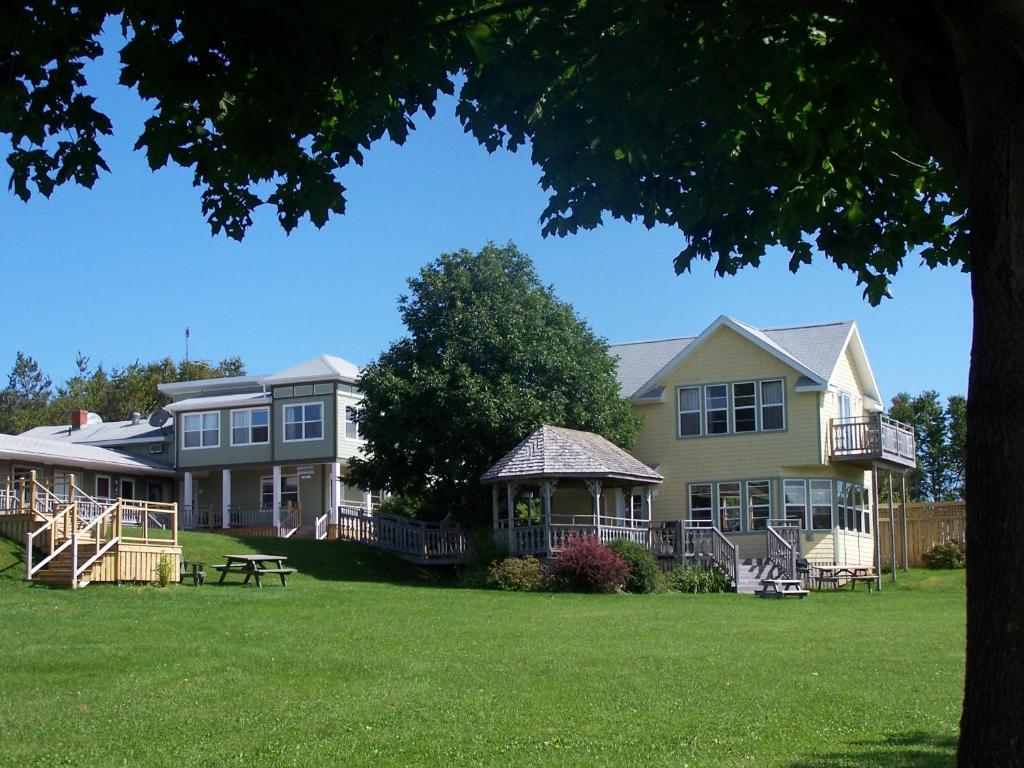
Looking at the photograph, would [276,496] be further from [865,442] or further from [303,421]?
[865,442]

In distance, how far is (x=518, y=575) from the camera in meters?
30.4

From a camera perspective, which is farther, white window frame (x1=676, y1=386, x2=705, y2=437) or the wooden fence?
the wooden fence

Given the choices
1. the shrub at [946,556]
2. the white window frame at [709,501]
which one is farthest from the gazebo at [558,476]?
the shrub at [946,556]

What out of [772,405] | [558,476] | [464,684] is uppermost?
[772,405]

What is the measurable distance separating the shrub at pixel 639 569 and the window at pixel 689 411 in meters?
10.2

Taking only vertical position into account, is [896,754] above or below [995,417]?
below

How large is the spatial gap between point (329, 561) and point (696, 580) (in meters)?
10.7

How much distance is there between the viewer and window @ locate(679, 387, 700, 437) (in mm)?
40281

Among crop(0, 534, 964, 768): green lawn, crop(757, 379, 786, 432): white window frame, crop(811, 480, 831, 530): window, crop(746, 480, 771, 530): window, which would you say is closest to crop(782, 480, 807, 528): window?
crop(811, 480, 831, 530): window

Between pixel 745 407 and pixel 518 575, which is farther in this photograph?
pixel 745 407

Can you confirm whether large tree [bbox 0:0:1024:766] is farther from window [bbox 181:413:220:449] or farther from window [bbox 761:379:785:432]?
window [bbox 181:413:220:449]

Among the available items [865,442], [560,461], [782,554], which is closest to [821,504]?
[865,442]

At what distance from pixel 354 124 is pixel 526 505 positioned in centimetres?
3336

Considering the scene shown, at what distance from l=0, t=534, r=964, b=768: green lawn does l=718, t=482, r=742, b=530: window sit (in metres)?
15.9
